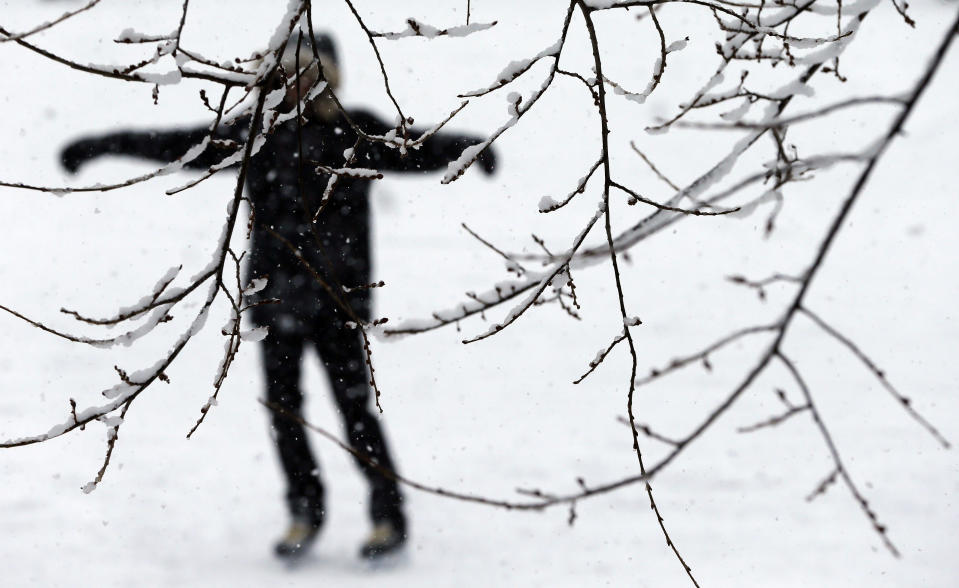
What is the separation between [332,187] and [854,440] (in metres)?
4.43

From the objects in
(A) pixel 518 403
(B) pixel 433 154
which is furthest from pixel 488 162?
(A) pixel 518 403

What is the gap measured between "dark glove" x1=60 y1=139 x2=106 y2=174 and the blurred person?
A: 0.24 ft

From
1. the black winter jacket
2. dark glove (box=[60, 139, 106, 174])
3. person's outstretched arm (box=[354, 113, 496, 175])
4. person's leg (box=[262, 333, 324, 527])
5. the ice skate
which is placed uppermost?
person's outstretched arm (box=[354, 113, 496, 175])

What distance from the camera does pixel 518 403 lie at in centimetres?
641

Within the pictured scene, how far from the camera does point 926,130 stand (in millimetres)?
16312

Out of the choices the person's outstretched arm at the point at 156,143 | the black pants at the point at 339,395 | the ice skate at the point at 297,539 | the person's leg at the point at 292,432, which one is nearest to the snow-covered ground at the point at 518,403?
the ice skate at the point at 297,539

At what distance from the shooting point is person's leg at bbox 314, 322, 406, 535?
4051 millimetres

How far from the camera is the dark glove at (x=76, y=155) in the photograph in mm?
4336

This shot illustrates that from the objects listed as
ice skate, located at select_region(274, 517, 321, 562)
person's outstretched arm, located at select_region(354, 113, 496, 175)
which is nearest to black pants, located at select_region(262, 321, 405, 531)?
ice skate, located at select_region(274, 517, 321, 562)

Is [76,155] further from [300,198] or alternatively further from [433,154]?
[433,154]

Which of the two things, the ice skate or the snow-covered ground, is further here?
the snow-covered ground

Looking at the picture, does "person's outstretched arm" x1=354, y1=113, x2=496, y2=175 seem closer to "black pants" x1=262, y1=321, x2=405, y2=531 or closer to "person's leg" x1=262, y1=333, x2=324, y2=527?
"black pants" x1=262, y1=321, x2=405, y2=531

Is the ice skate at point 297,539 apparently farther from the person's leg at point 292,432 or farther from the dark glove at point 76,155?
the dark glove at point 76,155

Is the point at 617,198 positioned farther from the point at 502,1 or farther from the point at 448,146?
the point at 448,146
